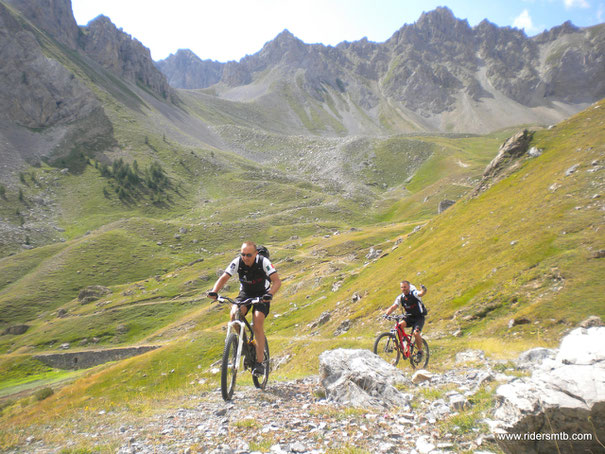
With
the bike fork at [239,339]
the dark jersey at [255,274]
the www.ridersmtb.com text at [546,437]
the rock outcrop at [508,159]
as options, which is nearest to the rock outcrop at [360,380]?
the bike fork at [239,339]

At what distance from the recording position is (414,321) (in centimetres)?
1714

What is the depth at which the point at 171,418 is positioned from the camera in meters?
10.1

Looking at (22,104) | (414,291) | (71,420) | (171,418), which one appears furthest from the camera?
(22,104)

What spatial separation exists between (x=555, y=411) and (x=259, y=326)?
8.27m

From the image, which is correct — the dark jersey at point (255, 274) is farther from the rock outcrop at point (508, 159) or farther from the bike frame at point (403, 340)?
the rock outcrop at point (508, 159)

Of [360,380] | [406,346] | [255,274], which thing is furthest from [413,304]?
[255,274]

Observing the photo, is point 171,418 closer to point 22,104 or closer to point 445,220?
point 445,220

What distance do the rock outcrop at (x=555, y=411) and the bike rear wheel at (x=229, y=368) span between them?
24.7 feet

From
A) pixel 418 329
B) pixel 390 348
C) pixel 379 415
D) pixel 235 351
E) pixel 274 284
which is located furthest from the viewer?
pixel 390 348

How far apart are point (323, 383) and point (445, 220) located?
48197 mm

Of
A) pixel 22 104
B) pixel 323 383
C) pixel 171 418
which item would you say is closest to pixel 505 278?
pixel 323 383

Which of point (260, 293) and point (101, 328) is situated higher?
point (260, 293)

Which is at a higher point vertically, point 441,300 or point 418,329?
point 418,329

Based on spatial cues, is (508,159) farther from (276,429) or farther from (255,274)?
(276,429)
